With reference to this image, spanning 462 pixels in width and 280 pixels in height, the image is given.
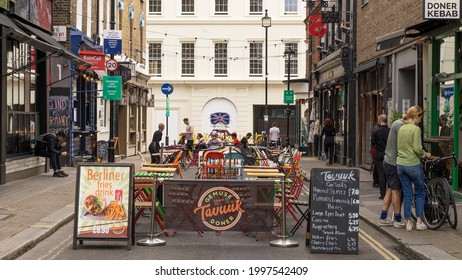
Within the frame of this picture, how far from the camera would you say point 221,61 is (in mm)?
62844

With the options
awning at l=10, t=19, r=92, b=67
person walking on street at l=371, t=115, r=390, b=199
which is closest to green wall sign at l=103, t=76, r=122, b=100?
awning at l=10, t=19, r=92, b=67

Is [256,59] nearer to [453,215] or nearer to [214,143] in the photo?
[214,143]

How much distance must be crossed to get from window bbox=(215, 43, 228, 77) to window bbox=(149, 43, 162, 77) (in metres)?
4.48

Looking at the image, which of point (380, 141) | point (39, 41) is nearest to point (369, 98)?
point (380, 141)

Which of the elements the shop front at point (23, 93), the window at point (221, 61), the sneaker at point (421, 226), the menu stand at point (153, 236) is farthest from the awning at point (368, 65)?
the window at point (221, 61)

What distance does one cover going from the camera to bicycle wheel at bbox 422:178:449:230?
11766 millimetres

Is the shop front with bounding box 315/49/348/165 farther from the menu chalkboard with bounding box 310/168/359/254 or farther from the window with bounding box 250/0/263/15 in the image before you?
the window with bounding box 250/0/263/15

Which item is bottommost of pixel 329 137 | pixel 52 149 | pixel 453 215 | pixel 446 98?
pixel 453 215

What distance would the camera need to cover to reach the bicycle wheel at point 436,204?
11.8 metres

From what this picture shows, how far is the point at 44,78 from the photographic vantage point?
2417cm

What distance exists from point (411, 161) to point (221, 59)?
169 ft

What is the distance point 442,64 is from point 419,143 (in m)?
6.47

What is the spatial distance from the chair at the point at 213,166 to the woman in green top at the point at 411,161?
15.4 feet

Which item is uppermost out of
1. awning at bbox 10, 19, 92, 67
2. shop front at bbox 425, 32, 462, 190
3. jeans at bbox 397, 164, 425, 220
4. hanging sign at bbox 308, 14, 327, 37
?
hanging sign at bbox 308, 14, 327, 37
